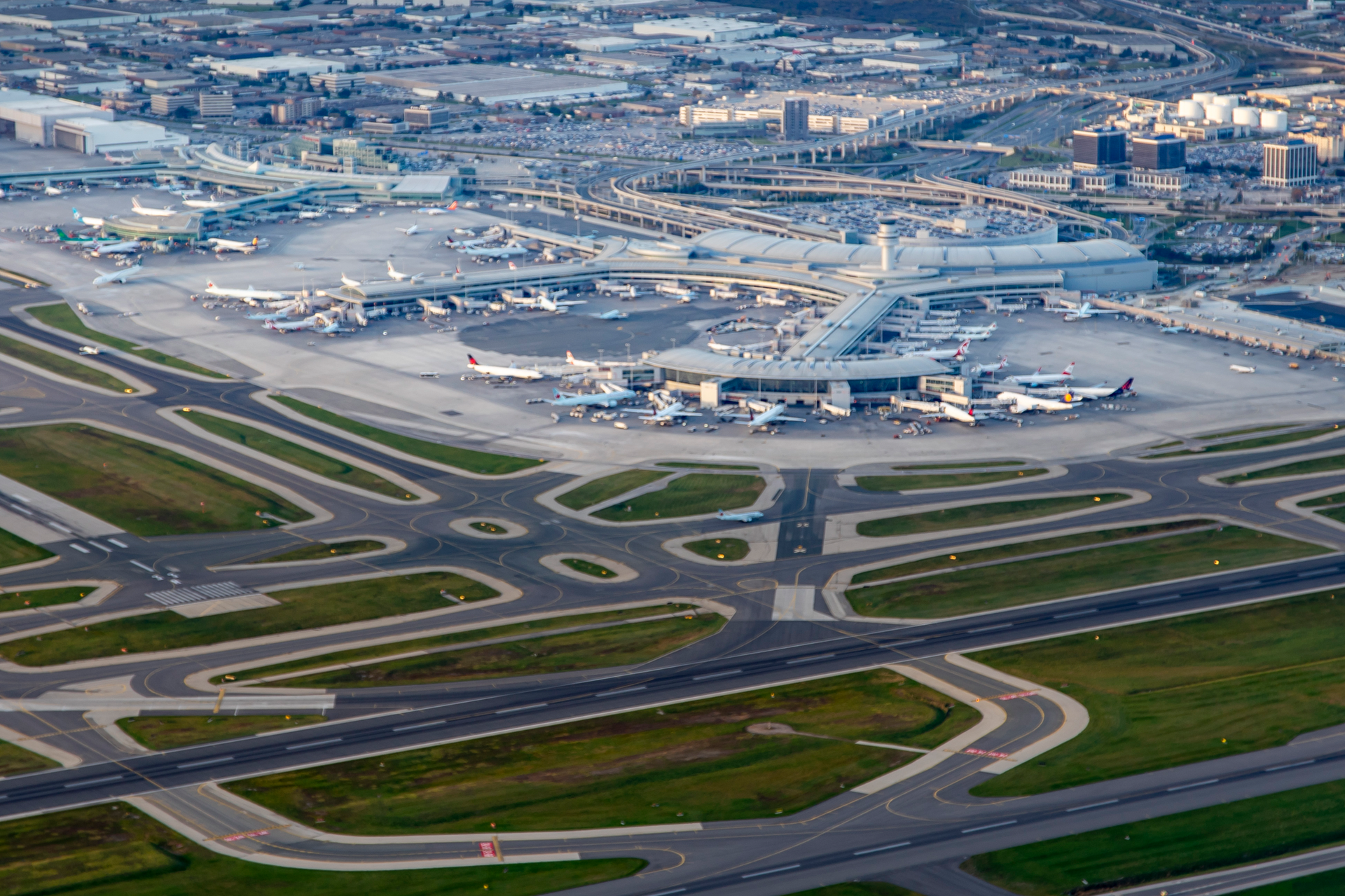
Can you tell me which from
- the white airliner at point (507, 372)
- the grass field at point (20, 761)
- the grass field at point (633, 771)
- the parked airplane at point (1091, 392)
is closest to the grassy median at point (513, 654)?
the grass field at point (633, 771)

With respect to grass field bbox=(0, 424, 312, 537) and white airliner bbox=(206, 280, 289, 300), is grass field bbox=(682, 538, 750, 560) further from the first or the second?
white airliner bbox=(206, 280, 289, 300)

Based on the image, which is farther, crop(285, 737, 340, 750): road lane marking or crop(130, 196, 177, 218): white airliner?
crop(130, 196, 177, 218): white airliner

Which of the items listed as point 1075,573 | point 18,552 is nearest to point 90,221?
point 18,552

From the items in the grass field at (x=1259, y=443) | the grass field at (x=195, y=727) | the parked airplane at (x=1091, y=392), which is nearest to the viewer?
the grass field at (x=195, y=727)

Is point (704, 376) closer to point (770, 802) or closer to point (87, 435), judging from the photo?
point (87, 435)

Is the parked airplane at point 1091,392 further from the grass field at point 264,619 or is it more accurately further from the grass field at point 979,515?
the grass field at point 264,619

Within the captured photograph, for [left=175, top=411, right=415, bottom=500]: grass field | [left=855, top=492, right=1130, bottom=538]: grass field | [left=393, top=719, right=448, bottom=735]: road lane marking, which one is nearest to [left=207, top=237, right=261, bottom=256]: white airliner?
[left=175, top=411, right=415, bottom=500]: grass field

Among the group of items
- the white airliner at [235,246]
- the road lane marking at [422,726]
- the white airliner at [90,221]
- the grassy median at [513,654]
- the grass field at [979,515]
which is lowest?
the road lane marking at [422,726]
